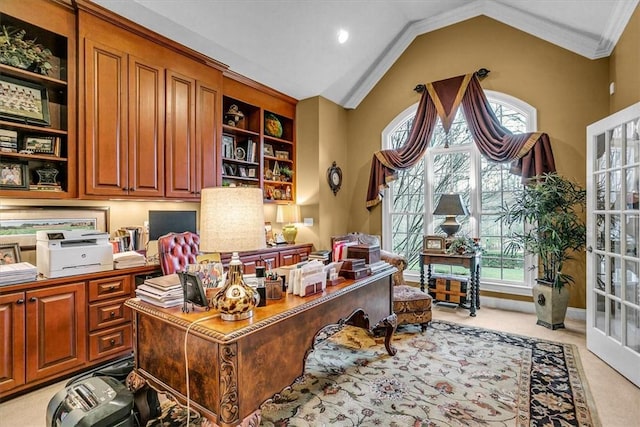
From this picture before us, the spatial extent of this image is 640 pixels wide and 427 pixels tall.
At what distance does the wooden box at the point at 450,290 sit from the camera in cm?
406

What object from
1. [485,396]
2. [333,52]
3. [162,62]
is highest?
[333,52]

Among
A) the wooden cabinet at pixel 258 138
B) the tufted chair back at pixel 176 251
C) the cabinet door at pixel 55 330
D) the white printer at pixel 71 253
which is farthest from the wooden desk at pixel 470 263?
the cabinet door at pixel 55 330

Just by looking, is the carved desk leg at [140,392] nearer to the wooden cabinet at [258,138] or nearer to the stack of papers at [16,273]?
the stack of papers at [16,273]

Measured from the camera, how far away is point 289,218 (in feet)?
15.7

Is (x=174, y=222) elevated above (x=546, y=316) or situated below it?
above

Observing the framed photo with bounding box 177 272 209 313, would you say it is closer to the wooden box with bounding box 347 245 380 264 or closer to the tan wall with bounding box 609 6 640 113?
the wooden box with bounding box 347 245 380 264

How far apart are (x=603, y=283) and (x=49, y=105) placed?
504cm

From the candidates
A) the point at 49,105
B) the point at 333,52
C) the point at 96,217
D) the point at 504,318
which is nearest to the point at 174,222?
the point at 96,217

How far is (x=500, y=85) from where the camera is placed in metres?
4.21

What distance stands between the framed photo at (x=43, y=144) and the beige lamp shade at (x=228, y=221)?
2.03 m

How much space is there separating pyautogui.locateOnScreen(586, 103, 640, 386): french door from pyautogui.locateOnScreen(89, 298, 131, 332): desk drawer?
4.01 metres

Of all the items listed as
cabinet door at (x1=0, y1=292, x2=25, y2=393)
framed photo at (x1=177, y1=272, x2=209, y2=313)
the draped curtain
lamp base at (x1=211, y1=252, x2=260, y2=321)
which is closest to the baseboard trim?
the draped curtain

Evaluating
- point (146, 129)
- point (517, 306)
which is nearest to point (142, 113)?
point (146, 129)

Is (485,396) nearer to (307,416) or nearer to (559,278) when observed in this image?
(307,416)
